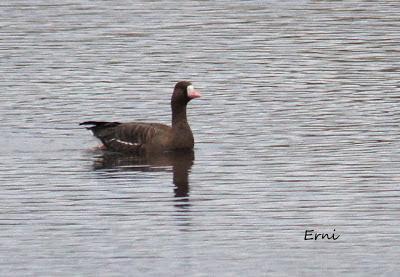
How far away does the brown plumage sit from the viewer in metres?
23.0

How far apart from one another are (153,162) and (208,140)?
4.63 ft

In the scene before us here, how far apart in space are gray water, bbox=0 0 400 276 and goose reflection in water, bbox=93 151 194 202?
7cm

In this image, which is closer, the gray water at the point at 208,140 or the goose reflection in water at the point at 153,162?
the gray water at the point at 208,140

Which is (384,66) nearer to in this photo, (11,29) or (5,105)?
(5,105)

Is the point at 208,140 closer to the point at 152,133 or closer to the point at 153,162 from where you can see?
the point at 152,133

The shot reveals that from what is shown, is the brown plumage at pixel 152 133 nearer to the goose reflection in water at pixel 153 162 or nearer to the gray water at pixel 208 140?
the goose reflection in water at pixel 153 162

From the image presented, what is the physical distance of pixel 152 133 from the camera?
23.1 m

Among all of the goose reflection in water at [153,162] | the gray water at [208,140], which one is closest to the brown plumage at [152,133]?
the goose reflection in water at [153,162]

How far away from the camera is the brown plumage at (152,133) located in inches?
906

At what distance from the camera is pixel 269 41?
3275cm

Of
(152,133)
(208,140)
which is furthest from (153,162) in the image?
(208,140)

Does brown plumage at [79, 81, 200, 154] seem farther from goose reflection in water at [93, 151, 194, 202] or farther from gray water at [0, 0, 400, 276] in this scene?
gray water at [0, 0, 400, 276]

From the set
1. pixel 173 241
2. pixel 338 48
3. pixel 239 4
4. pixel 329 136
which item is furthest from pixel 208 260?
pixel 239 4

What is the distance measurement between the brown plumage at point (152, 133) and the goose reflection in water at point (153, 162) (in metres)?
0.13
